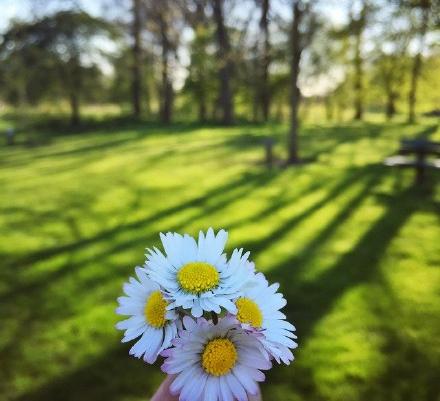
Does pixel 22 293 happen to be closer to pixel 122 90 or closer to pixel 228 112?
pixel 228 112

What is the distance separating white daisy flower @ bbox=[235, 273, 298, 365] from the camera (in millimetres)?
867

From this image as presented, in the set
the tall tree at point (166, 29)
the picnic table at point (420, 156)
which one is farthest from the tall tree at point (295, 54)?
the tall tree at point (166, 29)

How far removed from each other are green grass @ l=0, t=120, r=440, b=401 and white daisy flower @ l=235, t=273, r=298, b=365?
250 cm

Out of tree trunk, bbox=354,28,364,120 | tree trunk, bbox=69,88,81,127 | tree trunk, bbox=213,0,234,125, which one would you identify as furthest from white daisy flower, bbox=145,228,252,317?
tree trunk, bbox=69,88,81,127

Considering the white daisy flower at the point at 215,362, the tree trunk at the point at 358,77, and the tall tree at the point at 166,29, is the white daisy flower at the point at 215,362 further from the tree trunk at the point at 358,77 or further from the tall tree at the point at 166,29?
the tree trunk at the point at 358,77

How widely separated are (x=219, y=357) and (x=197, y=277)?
154 millimetres

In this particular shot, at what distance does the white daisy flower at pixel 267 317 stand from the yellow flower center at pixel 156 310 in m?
0.15

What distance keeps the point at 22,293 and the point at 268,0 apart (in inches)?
339

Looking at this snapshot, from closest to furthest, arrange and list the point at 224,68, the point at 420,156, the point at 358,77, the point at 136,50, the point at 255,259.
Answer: the point at 255,259
the point at 420,156
the point at 224,68
the point at 358,77
the point at 136,50

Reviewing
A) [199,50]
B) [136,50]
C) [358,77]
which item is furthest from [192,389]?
[136,50]

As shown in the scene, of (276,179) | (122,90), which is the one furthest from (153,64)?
(276,179)

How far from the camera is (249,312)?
35.3 inches

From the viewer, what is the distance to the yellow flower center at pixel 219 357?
2.77ft

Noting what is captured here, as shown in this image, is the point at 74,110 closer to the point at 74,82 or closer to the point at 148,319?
the point at 74,82
